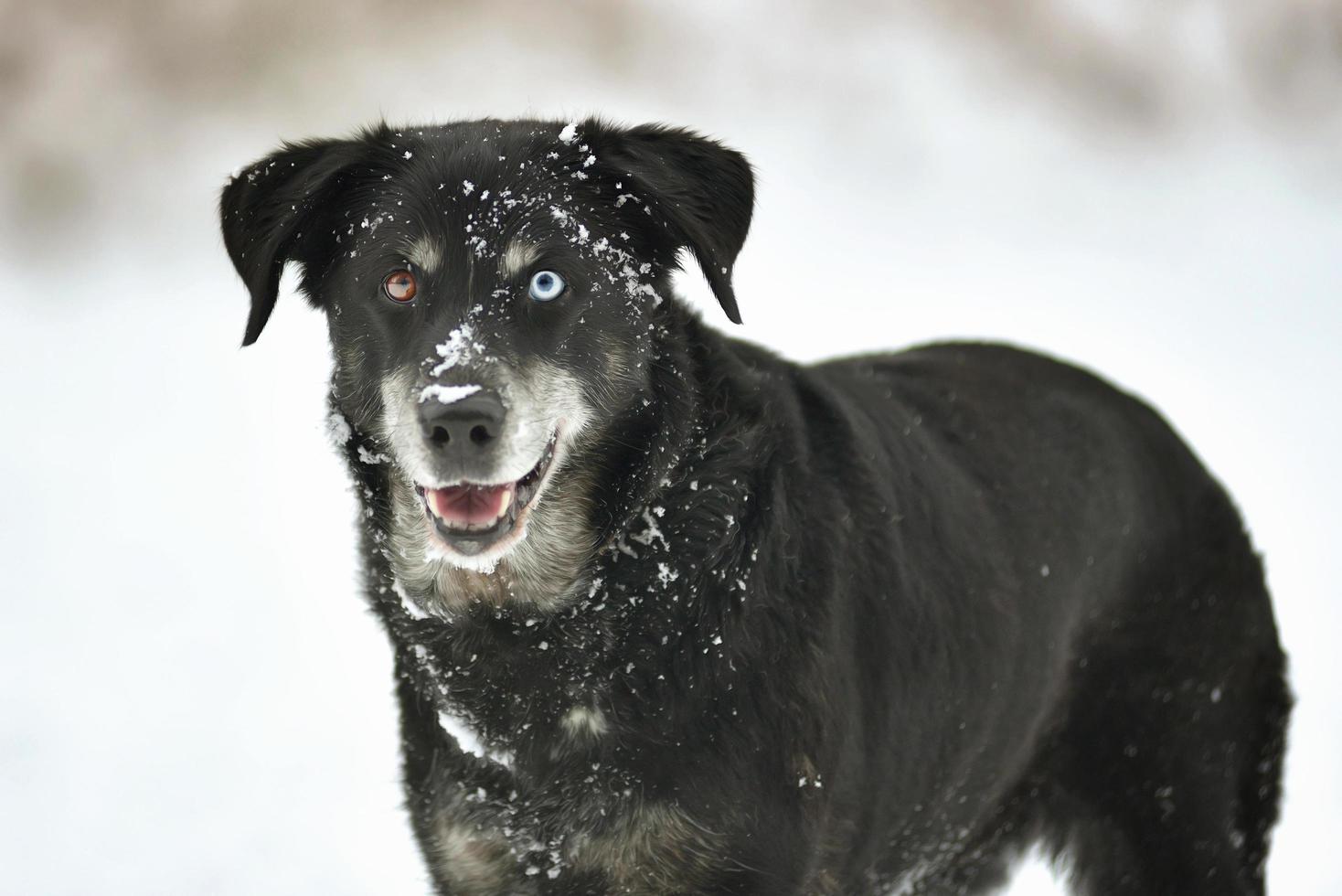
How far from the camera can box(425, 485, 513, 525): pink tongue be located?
2.83 m

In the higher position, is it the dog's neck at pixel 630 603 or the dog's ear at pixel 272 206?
the dog's ear at pixel 272 206

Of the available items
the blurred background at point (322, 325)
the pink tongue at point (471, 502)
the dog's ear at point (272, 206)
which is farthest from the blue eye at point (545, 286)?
the blurred background at point (322, 325)

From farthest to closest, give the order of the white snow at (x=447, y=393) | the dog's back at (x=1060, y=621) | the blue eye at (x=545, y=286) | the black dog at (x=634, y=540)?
the dog's back at (x=1060, y=621)
the blue eye at (x=545, y=286)
the black dog at (x=634, y=540)
the white snow at (x=447, y=393)

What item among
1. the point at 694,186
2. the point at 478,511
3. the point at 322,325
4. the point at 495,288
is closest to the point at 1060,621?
the point at 694,186

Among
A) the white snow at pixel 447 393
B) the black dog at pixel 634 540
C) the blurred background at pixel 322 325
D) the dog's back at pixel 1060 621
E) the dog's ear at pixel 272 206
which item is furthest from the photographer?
the blurred background at pixel 322 325

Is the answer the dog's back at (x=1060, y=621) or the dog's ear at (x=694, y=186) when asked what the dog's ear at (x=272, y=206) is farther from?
the dog's back at (x=1060, y=621)

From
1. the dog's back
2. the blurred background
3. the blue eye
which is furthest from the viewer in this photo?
the blurred background

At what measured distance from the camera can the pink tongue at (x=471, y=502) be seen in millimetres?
2832

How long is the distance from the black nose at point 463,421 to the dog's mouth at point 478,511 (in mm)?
114

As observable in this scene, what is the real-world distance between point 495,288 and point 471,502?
0.49 metres

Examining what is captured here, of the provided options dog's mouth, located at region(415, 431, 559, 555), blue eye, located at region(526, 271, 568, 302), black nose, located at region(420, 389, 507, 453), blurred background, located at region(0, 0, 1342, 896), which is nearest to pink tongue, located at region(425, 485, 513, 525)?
dog's mouth, located at region(415, 431, 559, 555)

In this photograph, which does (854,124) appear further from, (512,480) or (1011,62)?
(512,480)

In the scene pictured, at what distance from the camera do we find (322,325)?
9.95 meters

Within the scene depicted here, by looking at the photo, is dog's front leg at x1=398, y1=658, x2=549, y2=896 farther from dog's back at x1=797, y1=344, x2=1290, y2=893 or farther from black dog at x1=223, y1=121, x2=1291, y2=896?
dog's back at x1=797, y1=344, x2=1290, y2=893
